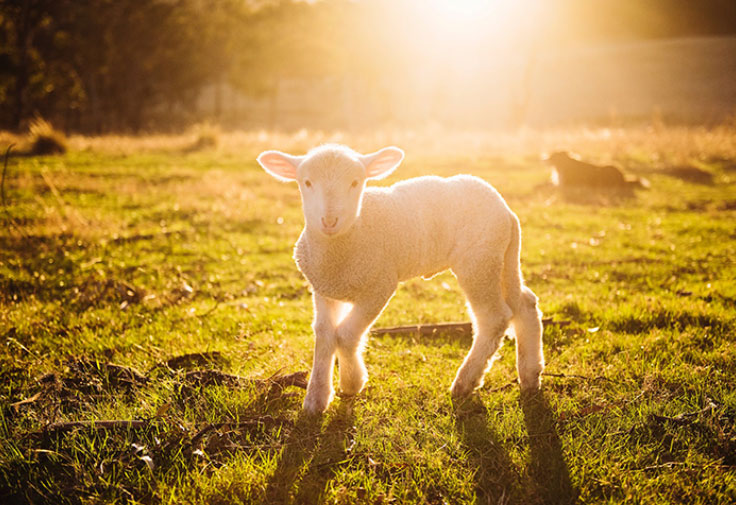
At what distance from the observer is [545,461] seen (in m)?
3.09

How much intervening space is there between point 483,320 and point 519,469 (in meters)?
1.13

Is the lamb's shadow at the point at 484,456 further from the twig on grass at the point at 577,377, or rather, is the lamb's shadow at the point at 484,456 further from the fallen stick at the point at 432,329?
the fallen stick at the point at 432,329

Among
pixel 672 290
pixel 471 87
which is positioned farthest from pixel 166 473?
pixel 471 87

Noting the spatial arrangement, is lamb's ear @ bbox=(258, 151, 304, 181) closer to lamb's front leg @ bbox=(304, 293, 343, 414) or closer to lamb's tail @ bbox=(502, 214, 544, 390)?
lamb's front leg @ bbox=(304, 293, 343, 414)

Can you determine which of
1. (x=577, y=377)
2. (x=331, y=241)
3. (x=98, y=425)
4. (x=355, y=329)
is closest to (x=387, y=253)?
(x=331, y=241)

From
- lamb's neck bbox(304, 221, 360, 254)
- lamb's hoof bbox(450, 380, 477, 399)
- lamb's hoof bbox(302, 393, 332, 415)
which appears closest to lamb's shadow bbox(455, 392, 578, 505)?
lamb's hoof bbox(450, 380, 477, 399)

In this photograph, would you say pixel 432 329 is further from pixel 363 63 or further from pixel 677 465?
pixel 363 63

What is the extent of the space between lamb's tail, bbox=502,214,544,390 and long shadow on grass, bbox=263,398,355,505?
1383 millimetres

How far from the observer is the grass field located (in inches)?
115

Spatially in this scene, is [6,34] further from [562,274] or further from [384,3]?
[384,3]

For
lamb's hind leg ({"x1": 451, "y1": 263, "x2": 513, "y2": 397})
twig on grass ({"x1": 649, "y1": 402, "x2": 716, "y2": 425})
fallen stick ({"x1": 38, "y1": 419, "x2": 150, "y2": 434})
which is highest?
lamb's hind leg ({"x1": 451, "y1": 263, "x2": 513, "y2": 397})

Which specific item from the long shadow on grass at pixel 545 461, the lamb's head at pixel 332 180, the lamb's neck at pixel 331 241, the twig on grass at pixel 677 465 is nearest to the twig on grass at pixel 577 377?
the long shadow on grass at pixel 545 461

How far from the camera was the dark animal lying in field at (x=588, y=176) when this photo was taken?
528 inches

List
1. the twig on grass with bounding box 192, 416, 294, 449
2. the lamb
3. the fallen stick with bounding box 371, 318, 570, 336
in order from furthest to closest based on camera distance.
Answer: the fallen stick with bounding box 371, 318, 570, 336 → the lamb → the twig on grass with bounding box 192, 416, 294, 449
